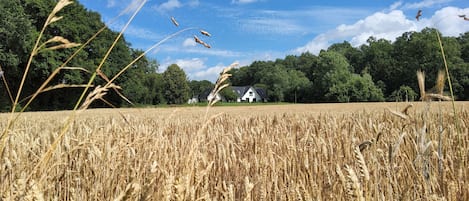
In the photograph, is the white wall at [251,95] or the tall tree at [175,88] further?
the white wall at [251,95]

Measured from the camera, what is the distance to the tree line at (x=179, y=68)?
29.1 meters

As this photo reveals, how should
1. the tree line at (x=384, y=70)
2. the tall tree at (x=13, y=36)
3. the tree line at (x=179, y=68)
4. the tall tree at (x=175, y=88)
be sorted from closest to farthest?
the tall tree at (x=13, y=36) → the tree line at (x=179, y=68) → the tree line at (x=384, y=70) → the tall tree at (x=175, y=88)

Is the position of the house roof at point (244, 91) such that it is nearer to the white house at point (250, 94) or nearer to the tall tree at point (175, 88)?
the white house at point (250, 94)

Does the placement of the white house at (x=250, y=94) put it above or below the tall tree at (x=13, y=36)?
below

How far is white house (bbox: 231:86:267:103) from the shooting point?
338ft

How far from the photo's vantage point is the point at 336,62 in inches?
2972

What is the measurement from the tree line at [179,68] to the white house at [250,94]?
224cm

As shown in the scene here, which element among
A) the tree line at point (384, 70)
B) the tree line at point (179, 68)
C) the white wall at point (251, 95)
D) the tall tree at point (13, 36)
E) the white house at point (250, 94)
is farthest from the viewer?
the white wall at point (251, 95)

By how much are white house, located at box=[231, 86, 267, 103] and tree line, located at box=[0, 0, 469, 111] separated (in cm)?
224

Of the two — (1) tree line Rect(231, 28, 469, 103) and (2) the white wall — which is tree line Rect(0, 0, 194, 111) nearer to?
(1) tree line Rect(231, 28, 469, 103)

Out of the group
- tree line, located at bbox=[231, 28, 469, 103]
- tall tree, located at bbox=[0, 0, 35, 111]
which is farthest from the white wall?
tall tree, located at bbox=[0, 0, 35, 111]

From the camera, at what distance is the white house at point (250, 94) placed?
10294 centimetres

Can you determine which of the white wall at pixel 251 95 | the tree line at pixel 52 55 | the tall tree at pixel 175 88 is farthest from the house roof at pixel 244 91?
the tree line at pixel 52 55

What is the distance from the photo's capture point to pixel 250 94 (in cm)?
10519
